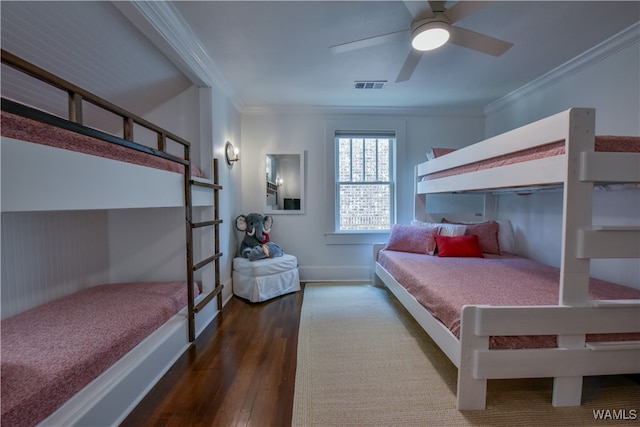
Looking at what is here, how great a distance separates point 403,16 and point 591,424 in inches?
97.3

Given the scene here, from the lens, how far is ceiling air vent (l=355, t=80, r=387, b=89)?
107 inches

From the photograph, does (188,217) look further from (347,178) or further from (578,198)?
→ (578,198)

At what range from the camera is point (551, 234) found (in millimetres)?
2553

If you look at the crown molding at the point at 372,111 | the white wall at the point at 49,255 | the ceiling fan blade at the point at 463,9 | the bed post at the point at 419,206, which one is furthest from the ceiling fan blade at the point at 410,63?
the white wall at the point at 49,255

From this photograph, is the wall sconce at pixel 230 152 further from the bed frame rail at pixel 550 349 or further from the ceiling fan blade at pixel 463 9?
the bed frame rail at pixel 550 349

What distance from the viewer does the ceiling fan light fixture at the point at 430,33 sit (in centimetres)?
152

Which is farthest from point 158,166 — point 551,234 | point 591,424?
point 551,234

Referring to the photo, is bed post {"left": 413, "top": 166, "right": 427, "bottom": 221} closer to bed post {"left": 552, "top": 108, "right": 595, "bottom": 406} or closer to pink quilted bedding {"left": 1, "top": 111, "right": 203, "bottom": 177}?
bed post {"left": 552, "top": 108, "right": 595, "bottom": 406}

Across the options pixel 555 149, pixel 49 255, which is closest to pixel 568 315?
pixel 555 149

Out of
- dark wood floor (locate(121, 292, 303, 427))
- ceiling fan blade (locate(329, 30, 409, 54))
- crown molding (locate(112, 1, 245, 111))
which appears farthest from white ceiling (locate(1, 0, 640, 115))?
dark wood floor (locate(121, 292, 303, 427))

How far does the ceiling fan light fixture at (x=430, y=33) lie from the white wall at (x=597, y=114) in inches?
60.1

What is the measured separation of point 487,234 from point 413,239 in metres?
0.80

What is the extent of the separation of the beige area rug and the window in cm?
167

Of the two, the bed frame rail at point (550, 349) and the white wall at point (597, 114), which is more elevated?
the white wall at point (597, 114)
